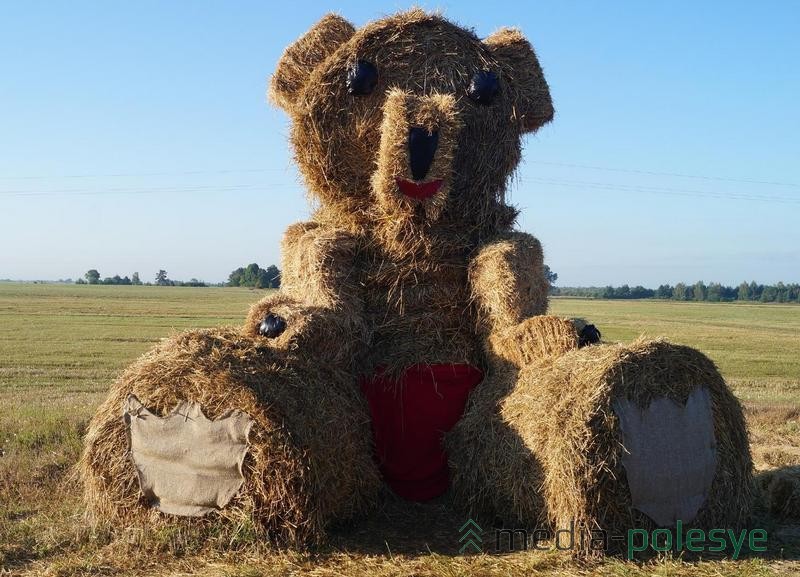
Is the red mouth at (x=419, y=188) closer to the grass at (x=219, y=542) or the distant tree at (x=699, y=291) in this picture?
the grass at (x=219, y=542)

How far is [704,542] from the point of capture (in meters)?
4.41

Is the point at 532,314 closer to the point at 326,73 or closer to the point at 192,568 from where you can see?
the point at 326,73

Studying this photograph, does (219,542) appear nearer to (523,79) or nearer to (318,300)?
(318,300)

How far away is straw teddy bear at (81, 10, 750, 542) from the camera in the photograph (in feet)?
13.7

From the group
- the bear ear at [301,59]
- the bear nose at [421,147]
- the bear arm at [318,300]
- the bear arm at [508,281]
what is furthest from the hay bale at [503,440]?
the bear ear at [301,59]

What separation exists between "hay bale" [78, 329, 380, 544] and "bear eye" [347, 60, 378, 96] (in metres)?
1.98

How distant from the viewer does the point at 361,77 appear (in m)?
5.39

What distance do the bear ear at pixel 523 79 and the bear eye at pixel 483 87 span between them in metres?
0.19

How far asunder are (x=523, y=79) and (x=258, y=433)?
337cm

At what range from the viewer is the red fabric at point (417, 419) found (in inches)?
205

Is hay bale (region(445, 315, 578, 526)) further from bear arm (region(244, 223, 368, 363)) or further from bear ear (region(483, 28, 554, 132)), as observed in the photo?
bear ear (region(483, 28, 554, 132))

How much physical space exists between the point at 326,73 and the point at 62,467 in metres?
3.71

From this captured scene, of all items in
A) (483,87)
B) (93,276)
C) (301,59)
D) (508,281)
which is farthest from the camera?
(93,276)

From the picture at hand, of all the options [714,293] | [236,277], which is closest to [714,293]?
[714,293]
